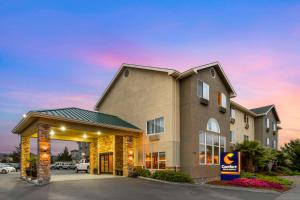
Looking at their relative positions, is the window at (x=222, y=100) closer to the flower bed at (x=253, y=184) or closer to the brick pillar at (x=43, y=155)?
the flower bed at (x=253, y=184)

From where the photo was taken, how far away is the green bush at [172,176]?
24.0 m

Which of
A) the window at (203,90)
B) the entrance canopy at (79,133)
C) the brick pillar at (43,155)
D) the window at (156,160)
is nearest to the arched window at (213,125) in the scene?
the window at (203,90)

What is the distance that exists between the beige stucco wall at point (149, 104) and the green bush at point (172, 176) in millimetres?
1328

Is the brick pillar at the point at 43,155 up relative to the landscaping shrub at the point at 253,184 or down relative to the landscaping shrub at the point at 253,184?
up

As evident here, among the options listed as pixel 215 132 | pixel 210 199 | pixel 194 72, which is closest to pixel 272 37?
pixel 194 72

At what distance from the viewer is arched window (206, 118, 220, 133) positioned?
93.0 ft

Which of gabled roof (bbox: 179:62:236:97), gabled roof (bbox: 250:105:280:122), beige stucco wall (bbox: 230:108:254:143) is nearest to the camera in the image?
gabled roof (bbox: 179:62:236:97)

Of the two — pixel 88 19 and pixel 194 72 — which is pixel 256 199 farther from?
pixel 88 19

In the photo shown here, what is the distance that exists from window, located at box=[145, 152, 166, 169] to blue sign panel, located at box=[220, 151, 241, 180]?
4.84 m

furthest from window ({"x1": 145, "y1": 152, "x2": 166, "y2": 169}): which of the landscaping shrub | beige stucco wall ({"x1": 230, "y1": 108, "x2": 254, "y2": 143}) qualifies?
beige stucco wall ({"x1": 230, "y1": 108, "x2": 254, "y2": 143})

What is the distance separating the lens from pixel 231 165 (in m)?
23.9

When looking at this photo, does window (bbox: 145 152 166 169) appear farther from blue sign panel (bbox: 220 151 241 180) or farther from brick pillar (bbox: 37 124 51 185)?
brick pillar (bbox: 37 124 51 185)

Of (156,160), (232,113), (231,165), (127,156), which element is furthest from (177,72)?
(232,113)

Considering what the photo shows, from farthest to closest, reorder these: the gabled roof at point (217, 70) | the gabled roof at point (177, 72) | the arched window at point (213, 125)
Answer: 1. the arched window at point (213, 125)
2. the gabled roof at point (177, 72)
3. the gabled roof at point (217, 70)
